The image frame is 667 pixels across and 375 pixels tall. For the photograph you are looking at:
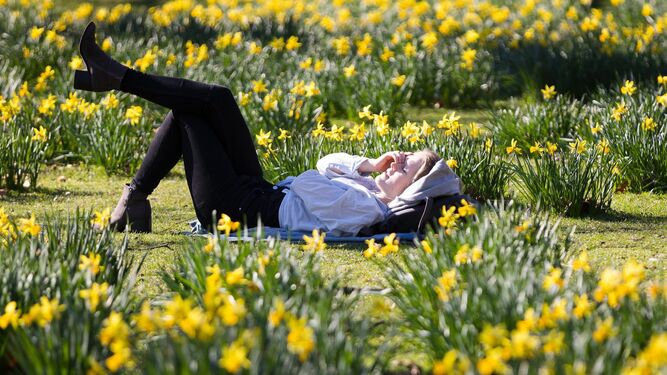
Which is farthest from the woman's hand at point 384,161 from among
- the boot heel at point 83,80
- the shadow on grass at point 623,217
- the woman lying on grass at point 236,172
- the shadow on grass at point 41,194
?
the shadow on grass at point 41,194

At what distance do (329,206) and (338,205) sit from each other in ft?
0.15

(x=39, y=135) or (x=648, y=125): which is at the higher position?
(x=39, y=135)

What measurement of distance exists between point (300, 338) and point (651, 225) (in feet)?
12.1

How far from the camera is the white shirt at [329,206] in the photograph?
5.37m

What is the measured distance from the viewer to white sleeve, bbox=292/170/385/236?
536 cm

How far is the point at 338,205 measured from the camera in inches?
212

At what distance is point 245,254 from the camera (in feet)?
12.8

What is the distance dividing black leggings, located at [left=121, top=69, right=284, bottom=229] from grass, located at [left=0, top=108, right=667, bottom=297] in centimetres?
33

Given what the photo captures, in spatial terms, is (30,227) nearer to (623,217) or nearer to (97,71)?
(97,71)

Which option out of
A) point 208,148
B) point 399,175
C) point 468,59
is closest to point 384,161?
point 399,175

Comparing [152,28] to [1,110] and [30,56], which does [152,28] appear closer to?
[30,56]

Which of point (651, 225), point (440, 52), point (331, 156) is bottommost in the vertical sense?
point (651, 225)

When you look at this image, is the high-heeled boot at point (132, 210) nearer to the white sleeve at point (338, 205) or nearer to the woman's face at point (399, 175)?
the white sleeve at point (338, 205)

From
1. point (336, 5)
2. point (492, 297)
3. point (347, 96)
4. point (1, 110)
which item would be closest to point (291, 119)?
point (347, 96)
